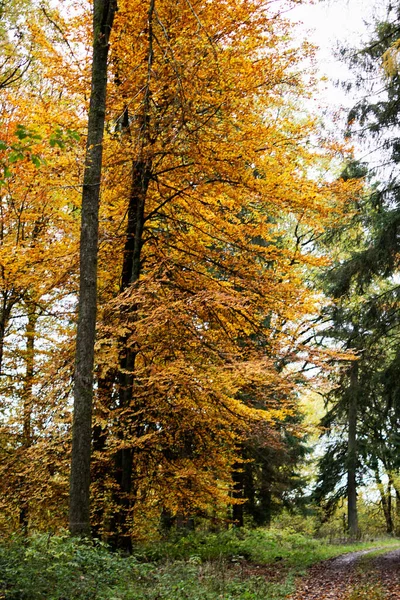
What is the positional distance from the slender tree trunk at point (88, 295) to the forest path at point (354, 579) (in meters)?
3.93

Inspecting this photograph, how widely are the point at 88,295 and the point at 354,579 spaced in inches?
283

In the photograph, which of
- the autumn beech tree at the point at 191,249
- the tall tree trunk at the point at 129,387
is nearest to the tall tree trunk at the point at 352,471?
the autumn beech tree at the point at 191,249

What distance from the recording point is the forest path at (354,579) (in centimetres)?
827

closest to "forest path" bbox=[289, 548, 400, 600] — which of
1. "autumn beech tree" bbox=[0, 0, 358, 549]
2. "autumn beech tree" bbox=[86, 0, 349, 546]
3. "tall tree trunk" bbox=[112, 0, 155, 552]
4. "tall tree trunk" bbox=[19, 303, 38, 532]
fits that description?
"autumn beech tree" bbox=[0, 0, 358, 549]

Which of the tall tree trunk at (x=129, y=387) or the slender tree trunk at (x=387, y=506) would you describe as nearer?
the tall tree trunk at (x=129, y=387)

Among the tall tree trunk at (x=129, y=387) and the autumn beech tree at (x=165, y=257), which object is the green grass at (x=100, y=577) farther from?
the autumn beech tree at (x=165, y=257)

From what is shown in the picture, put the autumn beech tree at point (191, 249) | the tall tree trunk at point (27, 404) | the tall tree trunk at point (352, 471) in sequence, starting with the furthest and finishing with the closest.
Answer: the tall tree trunk at point (352, 471) < the tall tree trunk at point (27, 404) < the autumn beech tree at point (191, 249)

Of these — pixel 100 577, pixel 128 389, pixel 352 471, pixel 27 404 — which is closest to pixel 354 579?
pixel 128 389

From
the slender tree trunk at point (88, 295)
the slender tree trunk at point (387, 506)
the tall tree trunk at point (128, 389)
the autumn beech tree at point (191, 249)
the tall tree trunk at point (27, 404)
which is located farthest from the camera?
the slender tree trunk at point (387, 506)

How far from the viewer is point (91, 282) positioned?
7.02 m

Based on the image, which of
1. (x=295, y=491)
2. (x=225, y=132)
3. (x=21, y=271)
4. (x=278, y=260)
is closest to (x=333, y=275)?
(x=278, y=260)

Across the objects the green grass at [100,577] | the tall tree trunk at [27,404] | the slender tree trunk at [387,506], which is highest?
the tall tree trunk at [27,404]

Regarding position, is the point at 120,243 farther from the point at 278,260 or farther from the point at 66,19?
the point at 66,19

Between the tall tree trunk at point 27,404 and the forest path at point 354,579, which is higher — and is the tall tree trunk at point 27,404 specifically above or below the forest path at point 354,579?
above
